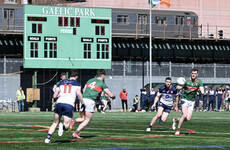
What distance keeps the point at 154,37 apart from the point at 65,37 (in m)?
17.2

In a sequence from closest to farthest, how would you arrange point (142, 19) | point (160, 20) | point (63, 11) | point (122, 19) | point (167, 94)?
point (167, 94), point (63, 11), point (122, 19), point (142, 19), point (160, 20)

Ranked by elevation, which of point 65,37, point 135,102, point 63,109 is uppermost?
point 65,37

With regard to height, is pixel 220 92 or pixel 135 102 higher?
pixel 220 92

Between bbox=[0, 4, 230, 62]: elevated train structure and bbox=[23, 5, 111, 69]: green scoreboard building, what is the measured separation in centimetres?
1122

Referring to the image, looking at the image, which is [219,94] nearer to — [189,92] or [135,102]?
[135,102]

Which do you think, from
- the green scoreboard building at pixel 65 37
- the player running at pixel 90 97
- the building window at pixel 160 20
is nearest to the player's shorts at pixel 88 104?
the player running at pixel 90 97

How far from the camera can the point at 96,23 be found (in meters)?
42.1

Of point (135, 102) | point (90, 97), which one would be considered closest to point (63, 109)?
point (90, 97)

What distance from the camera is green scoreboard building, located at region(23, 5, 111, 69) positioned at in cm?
4088

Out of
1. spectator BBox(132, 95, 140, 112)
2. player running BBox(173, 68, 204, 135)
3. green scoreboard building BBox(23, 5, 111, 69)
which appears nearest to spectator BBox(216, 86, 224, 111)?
spectator BBox(132, 95, 140, 112)

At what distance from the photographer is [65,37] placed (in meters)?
41.4

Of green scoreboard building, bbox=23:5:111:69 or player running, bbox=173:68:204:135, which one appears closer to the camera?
player running, bbox=173:68:204:135

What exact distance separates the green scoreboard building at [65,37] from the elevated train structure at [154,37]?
11220 millimetres

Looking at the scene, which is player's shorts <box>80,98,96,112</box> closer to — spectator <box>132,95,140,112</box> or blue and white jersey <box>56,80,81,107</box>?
blue and white jersey <box>56,80,81,107</box>
